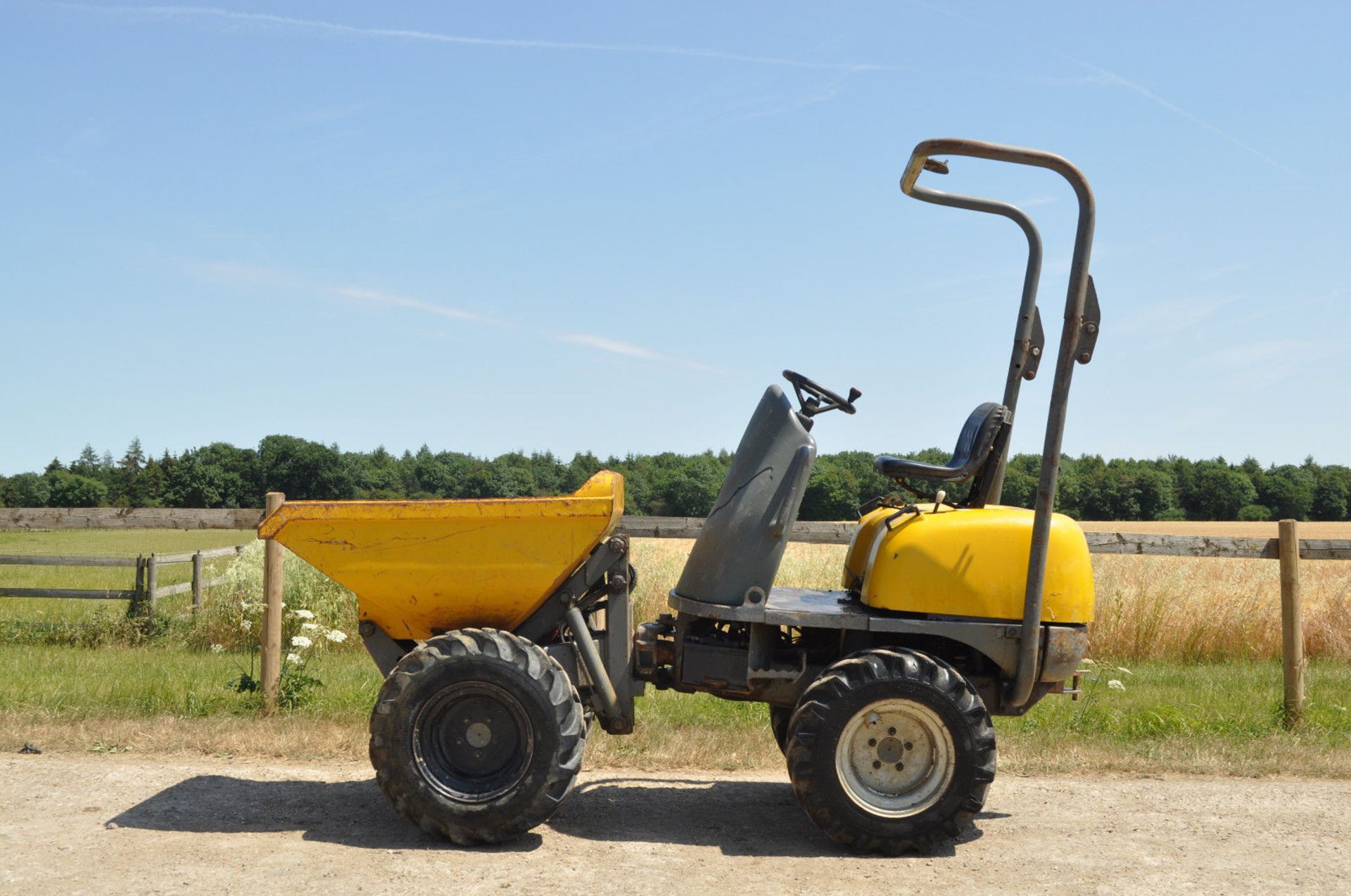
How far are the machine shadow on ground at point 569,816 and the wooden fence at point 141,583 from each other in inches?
288

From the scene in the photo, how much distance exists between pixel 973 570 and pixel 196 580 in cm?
1076

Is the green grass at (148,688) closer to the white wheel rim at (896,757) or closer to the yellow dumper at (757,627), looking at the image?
the yellow dumper at (757,627)

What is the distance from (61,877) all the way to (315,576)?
7.89m

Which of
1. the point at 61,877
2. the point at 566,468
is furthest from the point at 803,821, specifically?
the point at 566,468

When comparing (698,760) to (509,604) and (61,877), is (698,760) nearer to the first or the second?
(509,604)

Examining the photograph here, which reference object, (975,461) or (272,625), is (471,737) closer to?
(975,461)

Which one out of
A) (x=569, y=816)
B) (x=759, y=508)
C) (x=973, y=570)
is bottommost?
(x=569, y=816)

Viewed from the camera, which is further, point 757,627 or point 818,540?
point 818,540

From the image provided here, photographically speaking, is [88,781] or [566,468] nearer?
[88,781]

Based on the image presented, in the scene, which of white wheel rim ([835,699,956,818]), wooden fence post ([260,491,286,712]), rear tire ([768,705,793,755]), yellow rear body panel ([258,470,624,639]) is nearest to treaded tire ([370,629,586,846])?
yellow rear body panel ([258,470,624,639])

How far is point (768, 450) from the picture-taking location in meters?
5.36

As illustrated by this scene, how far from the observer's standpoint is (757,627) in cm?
541

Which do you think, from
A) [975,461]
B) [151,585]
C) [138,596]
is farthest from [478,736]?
[138,596]

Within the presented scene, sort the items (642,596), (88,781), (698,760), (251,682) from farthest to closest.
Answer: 1. (642,596)
2. (251,682)
3. (698,760)
4. (88,781)
